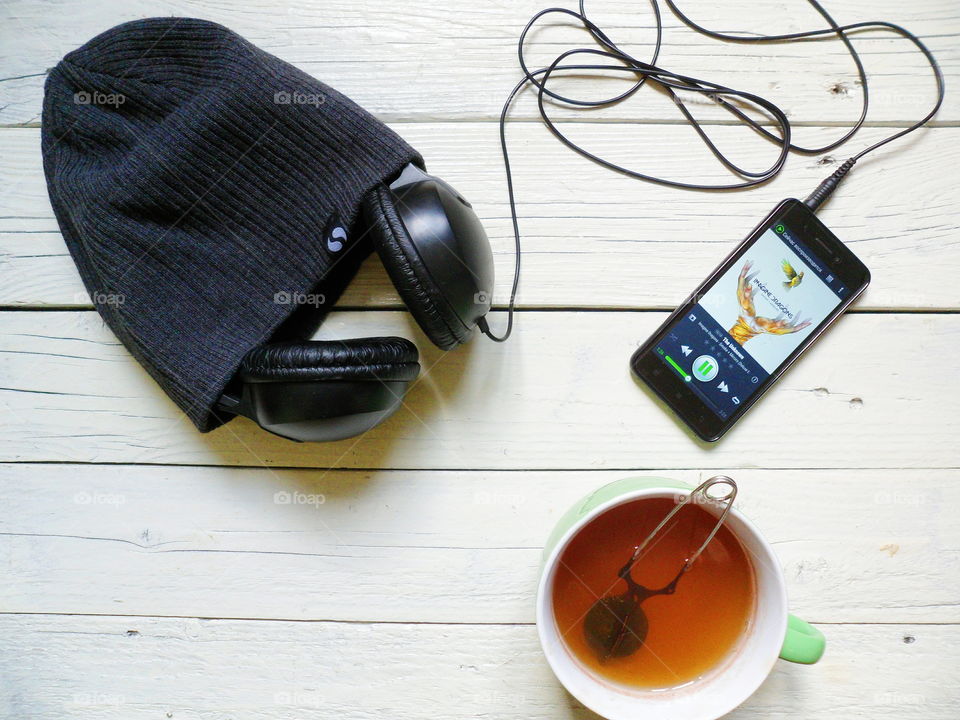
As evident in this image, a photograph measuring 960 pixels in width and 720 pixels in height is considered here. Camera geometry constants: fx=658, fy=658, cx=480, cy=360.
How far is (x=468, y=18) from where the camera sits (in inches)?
24.3

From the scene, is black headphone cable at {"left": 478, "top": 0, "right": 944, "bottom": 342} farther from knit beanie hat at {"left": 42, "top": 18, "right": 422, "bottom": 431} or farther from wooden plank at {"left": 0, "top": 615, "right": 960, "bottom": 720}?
wooden plank at {"left": 0, "top": 615, "right": 960, "bottom": 720}

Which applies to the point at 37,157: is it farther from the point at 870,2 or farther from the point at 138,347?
the point at 870,2

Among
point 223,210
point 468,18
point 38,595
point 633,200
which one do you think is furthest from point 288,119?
point 38,595

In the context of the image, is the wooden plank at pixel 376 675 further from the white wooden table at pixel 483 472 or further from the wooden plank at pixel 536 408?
the wooden plank at pixel 536 408

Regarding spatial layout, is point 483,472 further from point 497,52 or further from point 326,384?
point 497,52

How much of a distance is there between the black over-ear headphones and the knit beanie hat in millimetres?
57

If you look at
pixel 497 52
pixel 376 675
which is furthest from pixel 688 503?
pixel 497 52

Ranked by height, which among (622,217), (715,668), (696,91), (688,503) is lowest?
(715,668)

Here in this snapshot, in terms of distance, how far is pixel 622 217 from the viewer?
60cm

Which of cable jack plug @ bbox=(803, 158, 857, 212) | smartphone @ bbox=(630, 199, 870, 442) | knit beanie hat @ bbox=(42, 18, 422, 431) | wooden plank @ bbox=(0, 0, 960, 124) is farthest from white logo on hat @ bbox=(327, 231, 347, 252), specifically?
cable jack plug @ bbox=(803, 158, 857, 212)

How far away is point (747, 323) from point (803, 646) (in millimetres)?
265

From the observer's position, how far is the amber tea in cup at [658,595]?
1.55 feet

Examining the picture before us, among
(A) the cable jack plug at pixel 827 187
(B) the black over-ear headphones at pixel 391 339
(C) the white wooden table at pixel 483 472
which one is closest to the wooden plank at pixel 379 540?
(C) the white wooden table at pixel 483 472

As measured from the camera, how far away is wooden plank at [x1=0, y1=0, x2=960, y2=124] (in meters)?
0.61
